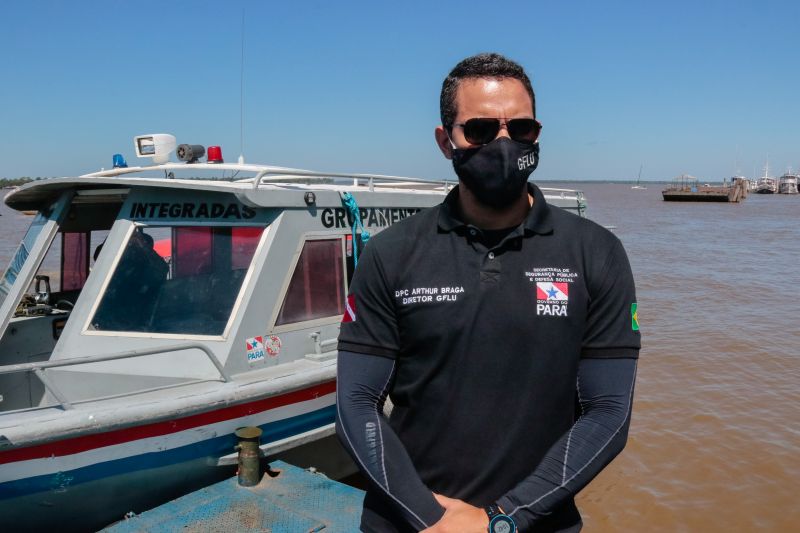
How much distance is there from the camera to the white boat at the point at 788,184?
10000 cm

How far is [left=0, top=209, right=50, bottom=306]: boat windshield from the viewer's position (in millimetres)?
5477

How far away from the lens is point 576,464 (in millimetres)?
1797

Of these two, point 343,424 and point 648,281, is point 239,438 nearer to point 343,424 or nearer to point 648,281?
point 343,424

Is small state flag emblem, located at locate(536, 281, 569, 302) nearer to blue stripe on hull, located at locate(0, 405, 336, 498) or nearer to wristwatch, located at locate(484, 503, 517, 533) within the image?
wristwatch, located at locate(484, 503, 517, 533)

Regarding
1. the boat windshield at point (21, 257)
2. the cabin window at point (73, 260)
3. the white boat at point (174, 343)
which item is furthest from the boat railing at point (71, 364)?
the cabin window at point (73, 260)

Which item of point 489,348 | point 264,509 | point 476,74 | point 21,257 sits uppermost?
point 476,74

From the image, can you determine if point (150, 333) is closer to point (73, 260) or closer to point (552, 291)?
point (73, 260)

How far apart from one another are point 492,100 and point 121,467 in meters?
3.47

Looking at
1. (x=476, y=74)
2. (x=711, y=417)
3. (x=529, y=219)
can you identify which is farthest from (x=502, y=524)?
(x=711, y=417)

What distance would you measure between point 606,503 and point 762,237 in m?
26.2

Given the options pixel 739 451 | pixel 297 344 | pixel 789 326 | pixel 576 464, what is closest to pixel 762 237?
pixel 789 326

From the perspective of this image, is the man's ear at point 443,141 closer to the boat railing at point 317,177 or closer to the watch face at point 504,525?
the watch face at point 504,525

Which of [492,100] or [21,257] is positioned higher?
[492,100]

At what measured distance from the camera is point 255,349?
5.00 meters
